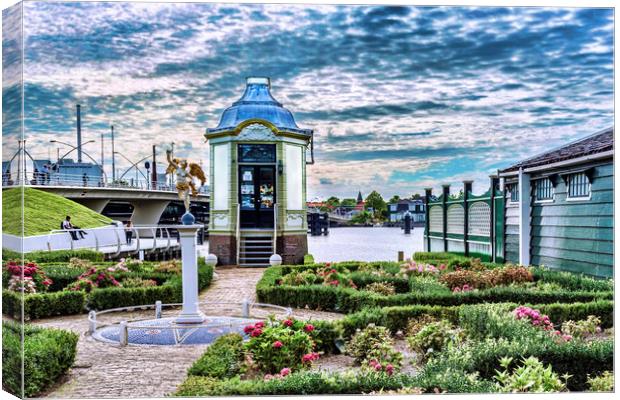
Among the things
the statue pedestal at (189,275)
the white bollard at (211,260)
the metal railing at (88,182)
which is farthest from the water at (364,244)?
the metal railing at (88,182)

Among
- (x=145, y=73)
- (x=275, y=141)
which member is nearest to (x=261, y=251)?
(x=275, y=141)

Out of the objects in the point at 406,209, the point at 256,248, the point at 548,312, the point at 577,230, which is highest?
the point at 406,209

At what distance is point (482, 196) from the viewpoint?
12062mm

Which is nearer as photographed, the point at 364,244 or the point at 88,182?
the point at 88,182

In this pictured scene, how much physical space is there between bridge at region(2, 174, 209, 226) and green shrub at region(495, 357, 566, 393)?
19.0 feet

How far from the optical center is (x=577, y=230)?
31.1 feet

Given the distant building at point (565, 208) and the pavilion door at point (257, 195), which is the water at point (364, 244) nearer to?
the pavilion door at point (257, 195)

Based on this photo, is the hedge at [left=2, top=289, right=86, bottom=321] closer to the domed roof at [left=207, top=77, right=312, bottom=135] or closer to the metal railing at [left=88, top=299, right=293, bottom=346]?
the metal railing at [left=88, top=299, right=293, bottom=346]

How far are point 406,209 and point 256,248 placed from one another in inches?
137

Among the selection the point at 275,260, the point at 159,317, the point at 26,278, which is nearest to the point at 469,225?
the point at 275,260

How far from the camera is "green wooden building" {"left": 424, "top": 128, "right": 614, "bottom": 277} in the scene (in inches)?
348

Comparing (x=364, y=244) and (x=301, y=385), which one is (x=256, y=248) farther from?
(x=301, y=385)

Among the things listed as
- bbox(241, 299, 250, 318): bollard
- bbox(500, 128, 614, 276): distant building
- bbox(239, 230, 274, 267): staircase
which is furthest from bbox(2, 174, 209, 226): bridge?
bbox(500, 128, 614, 276): distant building

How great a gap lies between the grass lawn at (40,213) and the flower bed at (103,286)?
0.94 m
